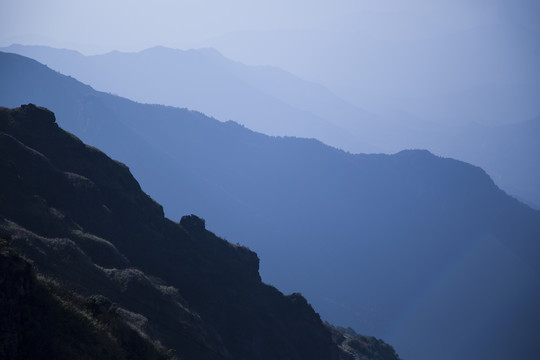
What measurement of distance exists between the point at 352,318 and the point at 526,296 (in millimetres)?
80166

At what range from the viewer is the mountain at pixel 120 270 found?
16109 mm

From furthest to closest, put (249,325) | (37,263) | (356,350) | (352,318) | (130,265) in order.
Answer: (352,318), (356,350), (249,325), (130,265), (37,263)

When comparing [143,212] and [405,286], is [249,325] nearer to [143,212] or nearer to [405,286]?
[143,212]

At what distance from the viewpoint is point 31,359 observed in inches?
499

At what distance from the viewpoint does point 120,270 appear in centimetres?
3127

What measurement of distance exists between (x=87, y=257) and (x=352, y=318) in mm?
152448

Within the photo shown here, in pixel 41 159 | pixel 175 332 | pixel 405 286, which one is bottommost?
pixel 175 332

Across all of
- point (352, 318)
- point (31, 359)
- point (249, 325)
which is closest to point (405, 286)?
→ point (352, 318)

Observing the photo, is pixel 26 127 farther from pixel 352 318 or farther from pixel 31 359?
pixel 352 318

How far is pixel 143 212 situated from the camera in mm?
41281

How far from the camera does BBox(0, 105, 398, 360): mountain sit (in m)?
16.1

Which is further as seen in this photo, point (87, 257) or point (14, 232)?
point (87, 257)

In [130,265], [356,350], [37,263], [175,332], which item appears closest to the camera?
[37,263]

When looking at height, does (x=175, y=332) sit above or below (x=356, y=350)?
below
